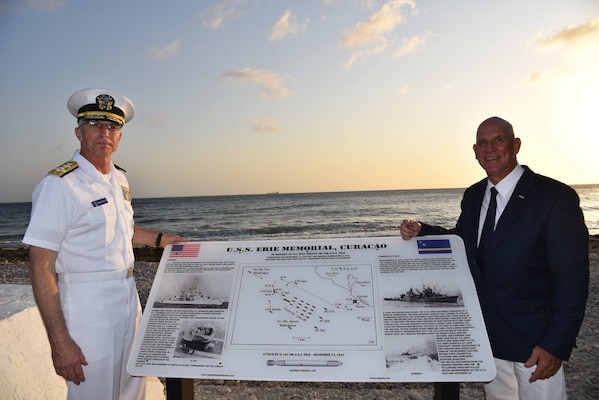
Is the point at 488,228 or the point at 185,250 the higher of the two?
the point at 488,228

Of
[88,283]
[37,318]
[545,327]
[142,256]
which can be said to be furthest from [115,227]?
[142,256]

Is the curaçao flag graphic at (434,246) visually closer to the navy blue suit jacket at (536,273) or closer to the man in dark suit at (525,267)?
the man in dark suit at (525,267)

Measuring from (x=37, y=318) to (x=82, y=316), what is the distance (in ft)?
3.61

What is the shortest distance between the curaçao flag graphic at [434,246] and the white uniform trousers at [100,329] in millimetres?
2046

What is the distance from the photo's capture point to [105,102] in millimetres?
2719

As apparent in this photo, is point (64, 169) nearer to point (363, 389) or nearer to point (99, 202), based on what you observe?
point (99, 202)

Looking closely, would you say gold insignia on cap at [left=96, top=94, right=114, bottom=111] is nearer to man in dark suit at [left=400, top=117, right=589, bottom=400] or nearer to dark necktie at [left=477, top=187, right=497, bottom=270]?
man in dark suit at [left=400, top=117, right=589, bottom=400]

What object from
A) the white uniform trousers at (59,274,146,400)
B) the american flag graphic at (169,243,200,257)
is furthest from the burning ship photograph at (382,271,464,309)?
the white uniform trousers at (59,274,146,400)

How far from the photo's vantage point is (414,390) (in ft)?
14.5

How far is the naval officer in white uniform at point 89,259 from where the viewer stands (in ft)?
7.64

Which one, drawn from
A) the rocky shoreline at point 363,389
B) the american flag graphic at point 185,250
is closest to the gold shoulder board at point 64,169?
the american flag graphic at point 185,250

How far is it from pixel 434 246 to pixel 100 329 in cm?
227

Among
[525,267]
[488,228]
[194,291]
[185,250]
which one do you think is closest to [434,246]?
[488,228]

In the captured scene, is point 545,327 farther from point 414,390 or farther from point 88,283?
point 88,283
